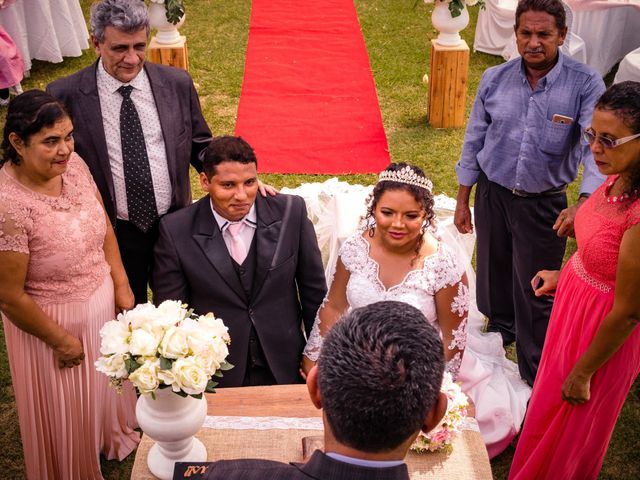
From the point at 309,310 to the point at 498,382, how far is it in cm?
138

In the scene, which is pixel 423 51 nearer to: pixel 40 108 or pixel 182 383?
pixel 40 108

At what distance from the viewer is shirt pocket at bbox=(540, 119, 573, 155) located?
4129 mm

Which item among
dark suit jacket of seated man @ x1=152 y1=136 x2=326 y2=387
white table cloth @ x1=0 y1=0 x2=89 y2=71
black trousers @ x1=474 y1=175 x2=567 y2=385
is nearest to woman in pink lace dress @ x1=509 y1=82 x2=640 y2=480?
black trousers @ x1=474 y1=175 x2=567 y2=385

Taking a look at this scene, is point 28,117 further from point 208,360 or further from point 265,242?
point 208,360

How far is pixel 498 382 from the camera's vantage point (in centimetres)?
439

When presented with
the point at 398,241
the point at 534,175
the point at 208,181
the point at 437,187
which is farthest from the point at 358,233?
the point at 437,187

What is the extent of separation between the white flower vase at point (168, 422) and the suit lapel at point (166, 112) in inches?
63.9

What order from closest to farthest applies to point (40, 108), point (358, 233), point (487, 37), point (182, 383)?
point (182, 383)
point (40, 108)
point (358, 233)
point (487, 37)

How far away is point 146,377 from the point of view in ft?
7.83

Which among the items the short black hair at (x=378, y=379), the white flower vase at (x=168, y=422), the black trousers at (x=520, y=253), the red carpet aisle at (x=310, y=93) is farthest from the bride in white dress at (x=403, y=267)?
the red carpet aisle at (x=310, y=93)

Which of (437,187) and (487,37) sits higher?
(487,37)

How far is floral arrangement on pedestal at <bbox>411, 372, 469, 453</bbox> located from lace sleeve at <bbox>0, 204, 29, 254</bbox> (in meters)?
1.76

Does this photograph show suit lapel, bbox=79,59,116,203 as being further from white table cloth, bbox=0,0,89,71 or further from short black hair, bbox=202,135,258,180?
white table cloth, bbox=0,0,89,71

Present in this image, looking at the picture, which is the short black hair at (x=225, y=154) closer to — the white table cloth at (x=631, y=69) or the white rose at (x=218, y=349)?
the white rose at (x=218, y=349)
